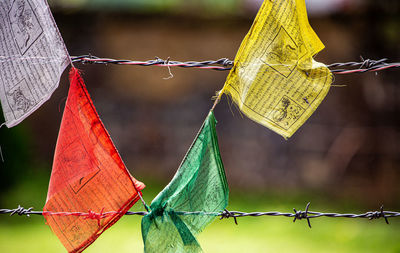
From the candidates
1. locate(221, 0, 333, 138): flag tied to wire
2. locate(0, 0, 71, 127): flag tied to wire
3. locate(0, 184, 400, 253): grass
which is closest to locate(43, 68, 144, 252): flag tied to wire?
locate(0, 0, 71, 127): flag tied to wire

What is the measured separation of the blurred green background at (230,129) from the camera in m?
4.32

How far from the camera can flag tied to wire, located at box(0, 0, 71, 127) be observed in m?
1.54

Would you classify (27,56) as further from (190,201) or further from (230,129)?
(230,129)

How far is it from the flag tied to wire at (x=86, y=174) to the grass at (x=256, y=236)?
2415 mm

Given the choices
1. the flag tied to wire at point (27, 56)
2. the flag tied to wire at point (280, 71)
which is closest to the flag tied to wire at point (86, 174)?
the flag tied to wire at point (27, 56)

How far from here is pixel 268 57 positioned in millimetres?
1487

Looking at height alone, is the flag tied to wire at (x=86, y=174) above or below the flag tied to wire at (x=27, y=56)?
below

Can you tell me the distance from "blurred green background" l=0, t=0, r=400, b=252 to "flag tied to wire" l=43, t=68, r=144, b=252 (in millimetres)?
2514

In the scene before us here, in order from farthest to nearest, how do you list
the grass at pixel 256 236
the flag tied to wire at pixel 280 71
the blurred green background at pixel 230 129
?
the blurred green background at pixel 230 129
the grass at pixel 256 236
the flag tied to wire at pixel 280 71

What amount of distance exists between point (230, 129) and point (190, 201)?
3623 millimetres

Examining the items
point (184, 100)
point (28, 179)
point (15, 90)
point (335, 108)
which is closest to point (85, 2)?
point (184, 100)

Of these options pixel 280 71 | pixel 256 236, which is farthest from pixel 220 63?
pixel 256 236

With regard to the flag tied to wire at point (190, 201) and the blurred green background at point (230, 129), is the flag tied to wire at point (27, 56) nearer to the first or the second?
the flag tied to wire at point (190, 201)

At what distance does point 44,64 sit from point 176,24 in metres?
3.85
